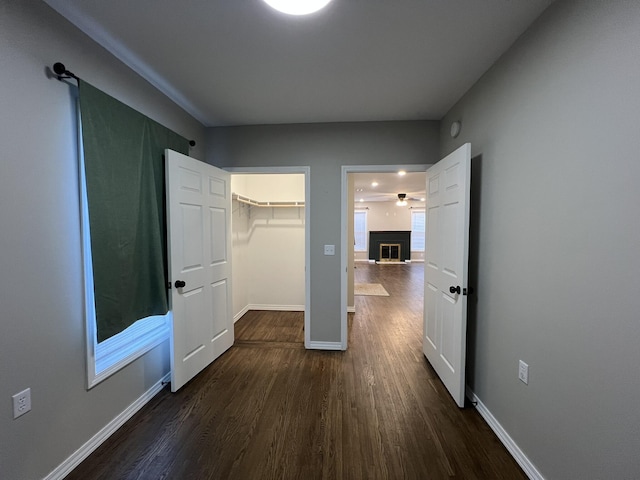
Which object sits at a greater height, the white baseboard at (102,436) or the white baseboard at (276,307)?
the white baseboard at (276,307)

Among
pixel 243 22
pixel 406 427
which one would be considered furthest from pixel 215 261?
pixel 406 427

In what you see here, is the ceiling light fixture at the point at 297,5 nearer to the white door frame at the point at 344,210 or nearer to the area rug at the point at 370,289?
the white door frame at the point at 344,210

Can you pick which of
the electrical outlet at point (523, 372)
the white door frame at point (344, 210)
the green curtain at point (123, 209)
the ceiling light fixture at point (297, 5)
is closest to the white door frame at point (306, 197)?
the white door frame at point (344, 210)

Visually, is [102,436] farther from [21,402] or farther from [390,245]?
[390,245]

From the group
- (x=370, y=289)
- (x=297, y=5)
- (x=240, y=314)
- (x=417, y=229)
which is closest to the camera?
(x=297, y=5)

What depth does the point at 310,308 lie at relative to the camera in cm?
302

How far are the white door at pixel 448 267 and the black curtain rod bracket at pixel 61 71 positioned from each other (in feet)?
7.98

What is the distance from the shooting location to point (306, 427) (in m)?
1.84

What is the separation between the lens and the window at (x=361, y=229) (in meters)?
10.8

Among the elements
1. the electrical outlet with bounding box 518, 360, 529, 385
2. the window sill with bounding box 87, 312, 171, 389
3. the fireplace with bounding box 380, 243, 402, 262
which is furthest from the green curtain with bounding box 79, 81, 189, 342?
the fireplace with bounding box 380, 243, 402, 262

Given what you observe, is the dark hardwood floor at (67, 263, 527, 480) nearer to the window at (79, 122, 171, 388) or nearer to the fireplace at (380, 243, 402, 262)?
the window at (79, 122, 171, 388)

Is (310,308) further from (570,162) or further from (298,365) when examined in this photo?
(570,162)

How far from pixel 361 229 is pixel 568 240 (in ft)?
31.7

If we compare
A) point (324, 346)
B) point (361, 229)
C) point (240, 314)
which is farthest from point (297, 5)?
point (361, 229)
